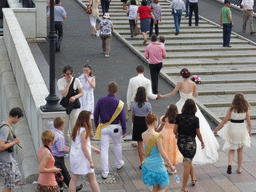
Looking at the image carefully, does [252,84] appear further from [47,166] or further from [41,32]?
[47,166]

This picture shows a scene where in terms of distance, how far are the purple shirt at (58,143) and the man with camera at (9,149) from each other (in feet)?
1.95

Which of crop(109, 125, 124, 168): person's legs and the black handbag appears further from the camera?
the black handbag

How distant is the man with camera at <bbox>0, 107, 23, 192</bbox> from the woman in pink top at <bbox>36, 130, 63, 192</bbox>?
79 centimetres

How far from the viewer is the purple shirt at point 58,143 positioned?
8258 mm

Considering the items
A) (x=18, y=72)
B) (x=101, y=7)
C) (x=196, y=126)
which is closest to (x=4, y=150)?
(x=196, y=126)

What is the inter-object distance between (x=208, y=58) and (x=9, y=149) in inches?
462

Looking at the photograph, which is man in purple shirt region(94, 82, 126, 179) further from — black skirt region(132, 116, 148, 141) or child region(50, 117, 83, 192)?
child region(50, 117, 83, 192)

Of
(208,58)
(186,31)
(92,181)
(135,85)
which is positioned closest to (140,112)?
(135,85)

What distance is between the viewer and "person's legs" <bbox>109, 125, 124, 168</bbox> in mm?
9591

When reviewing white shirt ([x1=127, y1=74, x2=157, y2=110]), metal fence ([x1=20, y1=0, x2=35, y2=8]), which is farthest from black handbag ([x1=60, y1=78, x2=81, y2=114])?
metal fence ([x1=20, y1=0, x2=35, y2=8])

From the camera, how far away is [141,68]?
11.3 m

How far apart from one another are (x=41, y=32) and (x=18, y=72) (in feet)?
18.3

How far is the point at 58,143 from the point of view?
8.34 m

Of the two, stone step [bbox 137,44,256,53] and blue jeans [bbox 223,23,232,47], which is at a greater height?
blue jeans [bbox 223,23,232,47]
